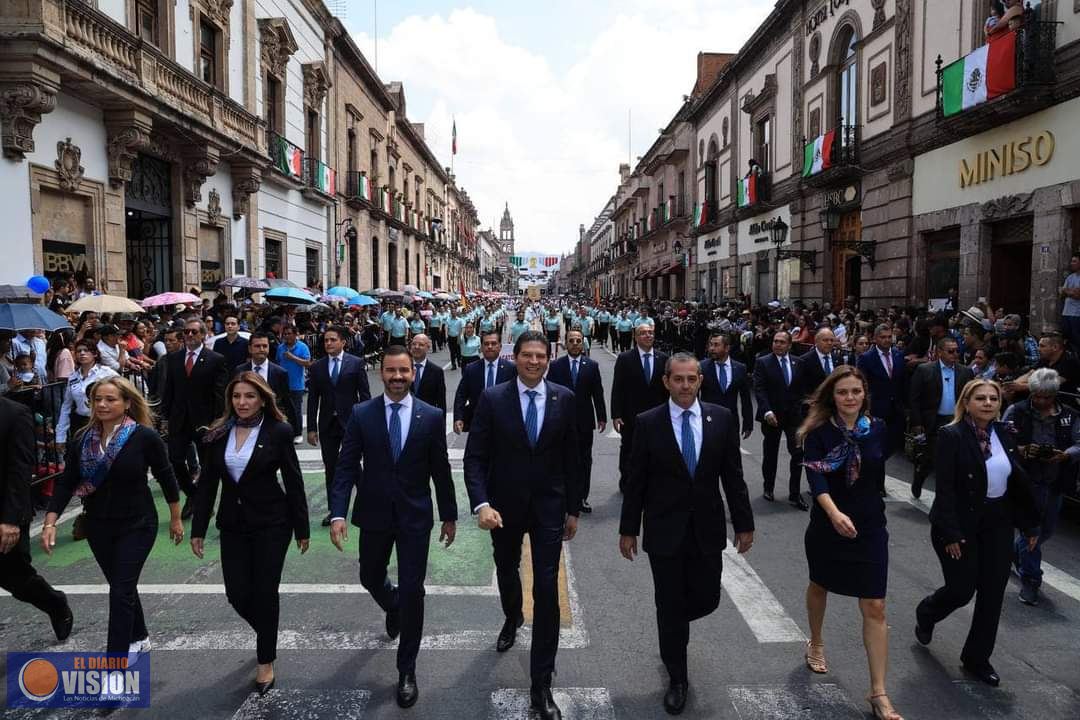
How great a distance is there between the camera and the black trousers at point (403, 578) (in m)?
4.05

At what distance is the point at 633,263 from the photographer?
63219mm

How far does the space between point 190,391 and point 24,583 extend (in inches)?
125

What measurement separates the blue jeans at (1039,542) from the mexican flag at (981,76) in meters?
9.46

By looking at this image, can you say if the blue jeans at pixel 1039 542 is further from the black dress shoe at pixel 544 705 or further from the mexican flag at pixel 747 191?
the mexican flag at pixel 747 191

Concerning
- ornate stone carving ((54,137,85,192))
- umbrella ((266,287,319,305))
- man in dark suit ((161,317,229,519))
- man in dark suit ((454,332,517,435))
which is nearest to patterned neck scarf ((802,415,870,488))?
man in dark suit ((454,332,517,435))

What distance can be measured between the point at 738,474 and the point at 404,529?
1.81 m

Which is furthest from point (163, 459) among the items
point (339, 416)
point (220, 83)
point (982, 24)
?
point (220, 83)

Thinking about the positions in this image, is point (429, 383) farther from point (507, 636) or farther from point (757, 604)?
point (757, 604)

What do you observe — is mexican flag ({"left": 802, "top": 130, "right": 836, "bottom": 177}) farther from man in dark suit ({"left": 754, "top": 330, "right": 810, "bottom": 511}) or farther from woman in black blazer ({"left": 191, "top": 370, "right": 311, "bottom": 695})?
woman in black blazer ({"left": 191, "top": 370, "right": 311, "bottom": 695})

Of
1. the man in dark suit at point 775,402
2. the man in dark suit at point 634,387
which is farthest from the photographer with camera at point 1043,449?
the man in dark suit at point 634,387

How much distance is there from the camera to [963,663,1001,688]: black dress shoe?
4.17 meters

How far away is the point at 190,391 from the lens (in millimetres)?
7539

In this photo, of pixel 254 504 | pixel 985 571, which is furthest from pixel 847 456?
pixel 254 504

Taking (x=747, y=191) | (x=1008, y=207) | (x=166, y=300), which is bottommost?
(x=166, y=300)
